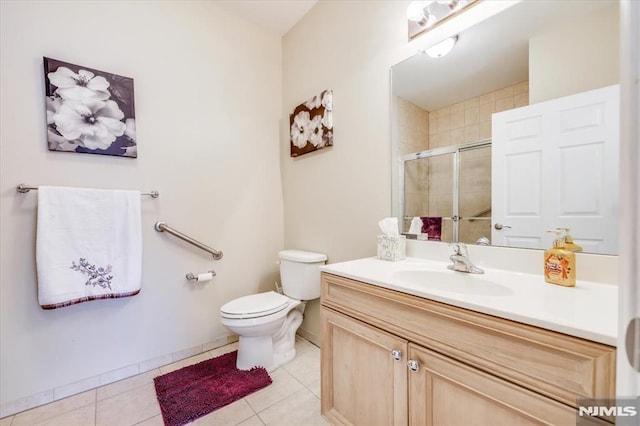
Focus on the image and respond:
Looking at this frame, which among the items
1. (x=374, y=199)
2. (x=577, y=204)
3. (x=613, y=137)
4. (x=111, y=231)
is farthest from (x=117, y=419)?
(x=613, y=137)

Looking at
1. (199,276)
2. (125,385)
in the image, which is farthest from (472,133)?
(125,385)

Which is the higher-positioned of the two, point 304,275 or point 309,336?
point 304,275

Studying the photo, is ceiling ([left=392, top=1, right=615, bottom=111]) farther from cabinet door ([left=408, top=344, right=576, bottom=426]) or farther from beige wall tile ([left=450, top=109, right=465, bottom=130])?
cabinet door ([left=408, top=344, right=576, bottom=426])

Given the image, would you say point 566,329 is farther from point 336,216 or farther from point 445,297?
point 336,216

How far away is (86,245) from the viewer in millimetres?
1479

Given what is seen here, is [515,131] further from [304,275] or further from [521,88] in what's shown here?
[304,275]

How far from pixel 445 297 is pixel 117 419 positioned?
1.67 meters

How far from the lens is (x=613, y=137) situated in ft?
2.81

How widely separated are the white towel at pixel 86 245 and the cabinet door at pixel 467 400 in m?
1.59

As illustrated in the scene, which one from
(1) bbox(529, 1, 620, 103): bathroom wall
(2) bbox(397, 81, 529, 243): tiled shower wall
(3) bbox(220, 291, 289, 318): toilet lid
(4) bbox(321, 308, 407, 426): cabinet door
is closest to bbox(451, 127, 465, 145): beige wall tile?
(2) bbox(397, 81, 529, 243): tiled shower wall

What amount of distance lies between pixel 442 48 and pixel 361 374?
1523 millimetres

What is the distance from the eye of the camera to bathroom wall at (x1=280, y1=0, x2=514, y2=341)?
1486 mm

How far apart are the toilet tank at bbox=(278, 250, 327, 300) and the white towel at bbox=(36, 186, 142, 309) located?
931 mm

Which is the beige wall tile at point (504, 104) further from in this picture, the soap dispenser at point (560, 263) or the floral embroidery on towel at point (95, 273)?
the floral embroidery on towel at point (95, 273)
